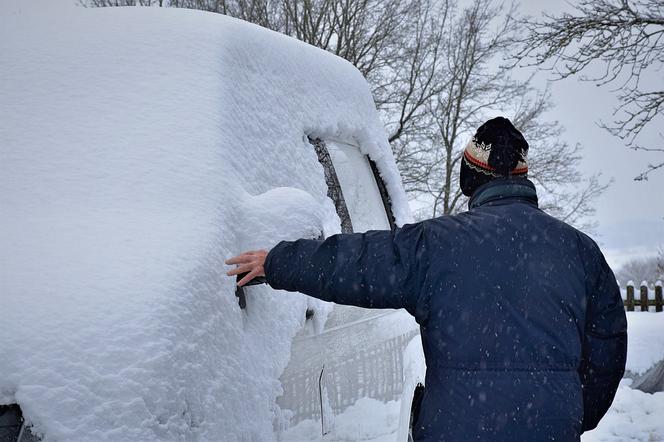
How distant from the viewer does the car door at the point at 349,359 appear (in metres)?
2.07

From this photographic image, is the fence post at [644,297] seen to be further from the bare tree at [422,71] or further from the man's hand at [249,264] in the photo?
the man's hand at [249,264]

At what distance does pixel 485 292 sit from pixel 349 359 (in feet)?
2.71

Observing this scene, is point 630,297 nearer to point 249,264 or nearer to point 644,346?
point 644,346

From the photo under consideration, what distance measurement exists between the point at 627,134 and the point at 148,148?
25.9ft

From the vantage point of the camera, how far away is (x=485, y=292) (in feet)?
5.79

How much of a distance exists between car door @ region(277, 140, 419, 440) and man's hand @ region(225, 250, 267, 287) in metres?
0.31

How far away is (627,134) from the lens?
8.64 metres

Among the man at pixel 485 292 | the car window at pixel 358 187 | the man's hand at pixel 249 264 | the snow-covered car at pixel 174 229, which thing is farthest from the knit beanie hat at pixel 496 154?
the car window at pixel 358 187

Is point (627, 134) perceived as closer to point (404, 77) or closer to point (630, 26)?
point (630, 26)

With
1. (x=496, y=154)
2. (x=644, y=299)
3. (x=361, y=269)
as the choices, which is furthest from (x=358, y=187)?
(x=644, y=299)

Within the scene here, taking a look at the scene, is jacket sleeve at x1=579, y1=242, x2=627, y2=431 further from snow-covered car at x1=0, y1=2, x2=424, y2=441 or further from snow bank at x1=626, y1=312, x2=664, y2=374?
snow bank at x1=626, y1=312, x2=664, y2=374

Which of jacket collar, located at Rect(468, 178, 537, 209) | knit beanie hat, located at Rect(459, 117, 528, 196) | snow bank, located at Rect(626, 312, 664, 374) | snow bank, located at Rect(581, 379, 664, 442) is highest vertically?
knit beanie hat, located at Rect(459, 117, 528, 196)

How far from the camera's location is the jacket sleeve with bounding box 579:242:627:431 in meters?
2.02

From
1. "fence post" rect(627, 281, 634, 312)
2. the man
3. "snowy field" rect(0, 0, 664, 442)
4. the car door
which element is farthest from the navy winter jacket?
"fence post" rect(627, 281, 634, 312)
